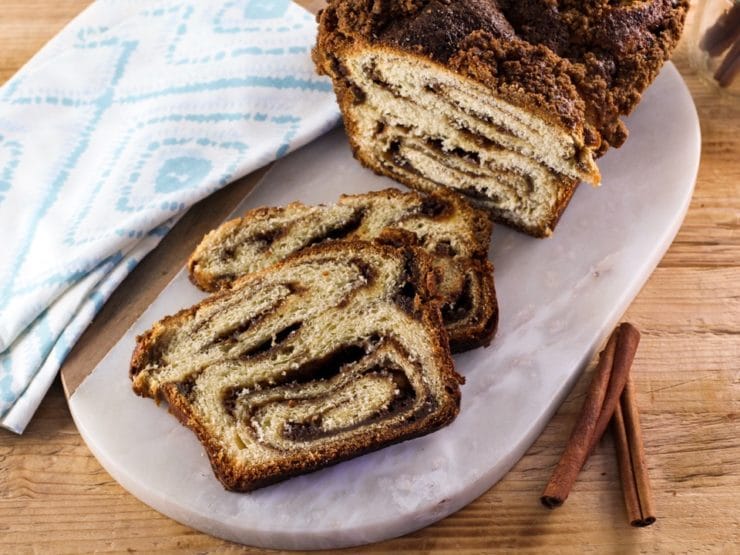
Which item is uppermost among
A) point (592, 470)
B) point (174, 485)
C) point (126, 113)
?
point (126, 113)

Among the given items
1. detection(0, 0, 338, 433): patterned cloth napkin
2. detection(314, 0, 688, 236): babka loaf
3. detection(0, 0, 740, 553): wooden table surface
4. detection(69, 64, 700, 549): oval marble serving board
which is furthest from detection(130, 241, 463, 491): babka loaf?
detection(314, 0, 688, 236): babka loaf

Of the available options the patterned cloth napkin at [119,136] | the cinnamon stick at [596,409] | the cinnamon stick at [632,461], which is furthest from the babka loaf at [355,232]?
the cinnamon stick at [632,461]

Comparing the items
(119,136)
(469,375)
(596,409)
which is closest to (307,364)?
(469,375)

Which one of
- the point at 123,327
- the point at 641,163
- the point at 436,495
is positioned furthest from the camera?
the point at 641,163

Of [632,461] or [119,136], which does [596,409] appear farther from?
[119,136]

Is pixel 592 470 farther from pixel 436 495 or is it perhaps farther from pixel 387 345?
pixel 387 345

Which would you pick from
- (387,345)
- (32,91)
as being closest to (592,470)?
(387,345)

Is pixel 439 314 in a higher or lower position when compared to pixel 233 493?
higher
